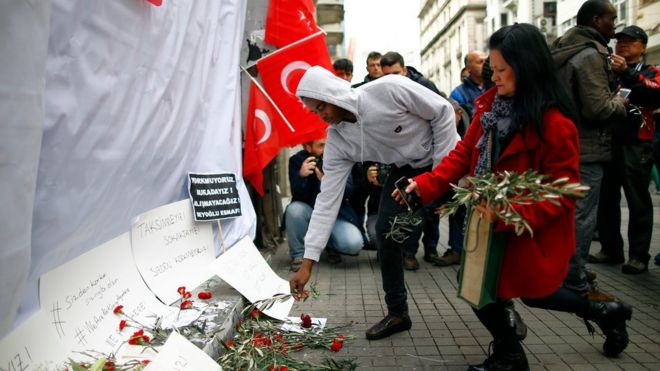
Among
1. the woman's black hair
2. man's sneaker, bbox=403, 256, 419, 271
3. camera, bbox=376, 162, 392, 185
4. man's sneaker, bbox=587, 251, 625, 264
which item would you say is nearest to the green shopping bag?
the woman's black hair

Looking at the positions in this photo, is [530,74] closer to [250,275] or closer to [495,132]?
[495,132]

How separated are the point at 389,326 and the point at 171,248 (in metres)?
1.48

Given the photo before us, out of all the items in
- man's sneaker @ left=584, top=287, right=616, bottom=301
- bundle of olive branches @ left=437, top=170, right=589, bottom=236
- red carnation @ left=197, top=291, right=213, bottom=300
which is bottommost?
man's sneaker @ left=584, top=287, right=616, bottom=301

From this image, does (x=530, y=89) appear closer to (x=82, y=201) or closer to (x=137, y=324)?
(x=82, y=201)

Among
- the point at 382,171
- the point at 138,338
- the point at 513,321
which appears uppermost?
the point at 382,171

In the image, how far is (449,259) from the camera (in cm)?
605

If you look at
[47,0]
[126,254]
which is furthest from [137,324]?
[47,0]

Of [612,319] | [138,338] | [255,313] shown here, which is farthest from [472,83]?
[138,338]

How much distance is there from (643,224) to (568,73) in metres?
2.14

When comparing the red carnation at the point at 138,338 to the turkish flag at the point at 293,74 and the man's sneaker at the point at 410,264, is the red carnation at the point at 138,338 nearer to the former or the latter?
the turkish flag at the point at 293,74

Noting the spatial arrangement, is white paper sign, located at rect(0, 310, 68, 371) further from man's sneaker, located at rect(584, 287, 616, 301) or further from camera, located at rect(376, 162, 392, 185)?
man's sneaker, located at rect(584, 287, 616, 301)

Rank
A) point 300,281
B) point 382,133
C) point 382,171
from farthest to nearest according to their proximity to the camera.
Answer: point 382,171, point 382,133, point 300,281

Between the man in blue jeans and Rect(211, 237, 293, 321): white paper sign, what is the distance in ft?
5.47

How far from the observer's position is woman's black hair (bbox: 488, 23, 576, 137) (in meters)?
2.64
